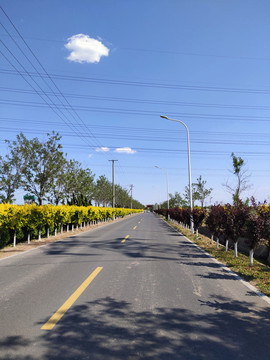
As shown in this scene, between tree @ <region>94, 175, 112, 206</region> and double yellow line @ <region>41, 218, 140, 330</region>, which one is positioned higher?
tree @ <region>94, 175, 112, 206</region>

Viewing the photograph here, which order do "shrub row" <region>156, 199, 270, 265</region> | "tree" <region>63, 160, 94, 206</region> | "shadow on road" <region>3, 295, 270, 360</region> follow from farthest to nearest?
"tree" <region>63, 160, 94, 206</region> < "shrub row" <region>156, 199, 270, 265</region> < "shadow on road" <region>3, 295, 270, 360</region>

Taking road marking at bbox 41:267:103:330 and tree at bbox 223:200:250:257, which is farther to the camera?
tree at bbox 223:200:250:257

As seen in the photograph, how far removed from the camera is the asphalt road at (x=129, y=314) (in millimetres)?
2994

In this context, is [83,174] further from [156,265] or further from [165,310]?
[165,310]

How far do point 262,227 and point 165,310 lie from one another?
522 centimetres

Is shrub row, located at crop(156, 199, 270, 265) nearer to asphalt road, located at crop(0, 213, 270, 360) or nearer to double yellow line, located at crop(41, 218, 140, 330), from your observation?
asphalt road, located at crop(0, 213, 270, 360)

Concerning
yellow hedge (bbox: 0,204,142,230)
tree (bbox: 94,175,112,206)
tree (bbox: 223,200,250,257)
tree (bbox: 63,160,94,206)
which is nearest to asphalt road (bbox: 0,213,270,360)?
tree (bbox: 223,200,250,257)

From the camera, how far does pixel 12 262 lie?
8.39m

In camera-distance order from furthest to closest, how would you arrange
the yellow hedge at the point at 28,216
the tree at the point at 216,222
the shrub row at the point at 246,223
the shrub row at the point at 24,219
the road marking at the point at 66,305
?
the tree at the point at 216,222
the shrub row at the point at 24,219
the yellow hedge at the point at 28,216
the shrub row at the point at 246,223
the road marking at the point at 66,305

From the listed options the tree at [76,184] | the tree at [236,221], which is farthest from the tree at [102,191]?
the tree at [236,221]

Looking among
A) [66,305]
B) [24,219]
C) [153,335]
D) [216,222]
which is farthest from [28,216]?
[153,335]

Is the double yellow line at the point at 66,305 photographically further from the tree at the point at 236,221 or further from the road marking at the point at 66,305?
the tree at the point at 236,221

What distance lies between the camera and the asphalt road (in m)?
2.99

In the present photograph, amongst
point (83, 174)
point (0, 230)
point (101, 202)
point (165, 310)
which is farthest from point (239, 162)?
point (101, 202)
